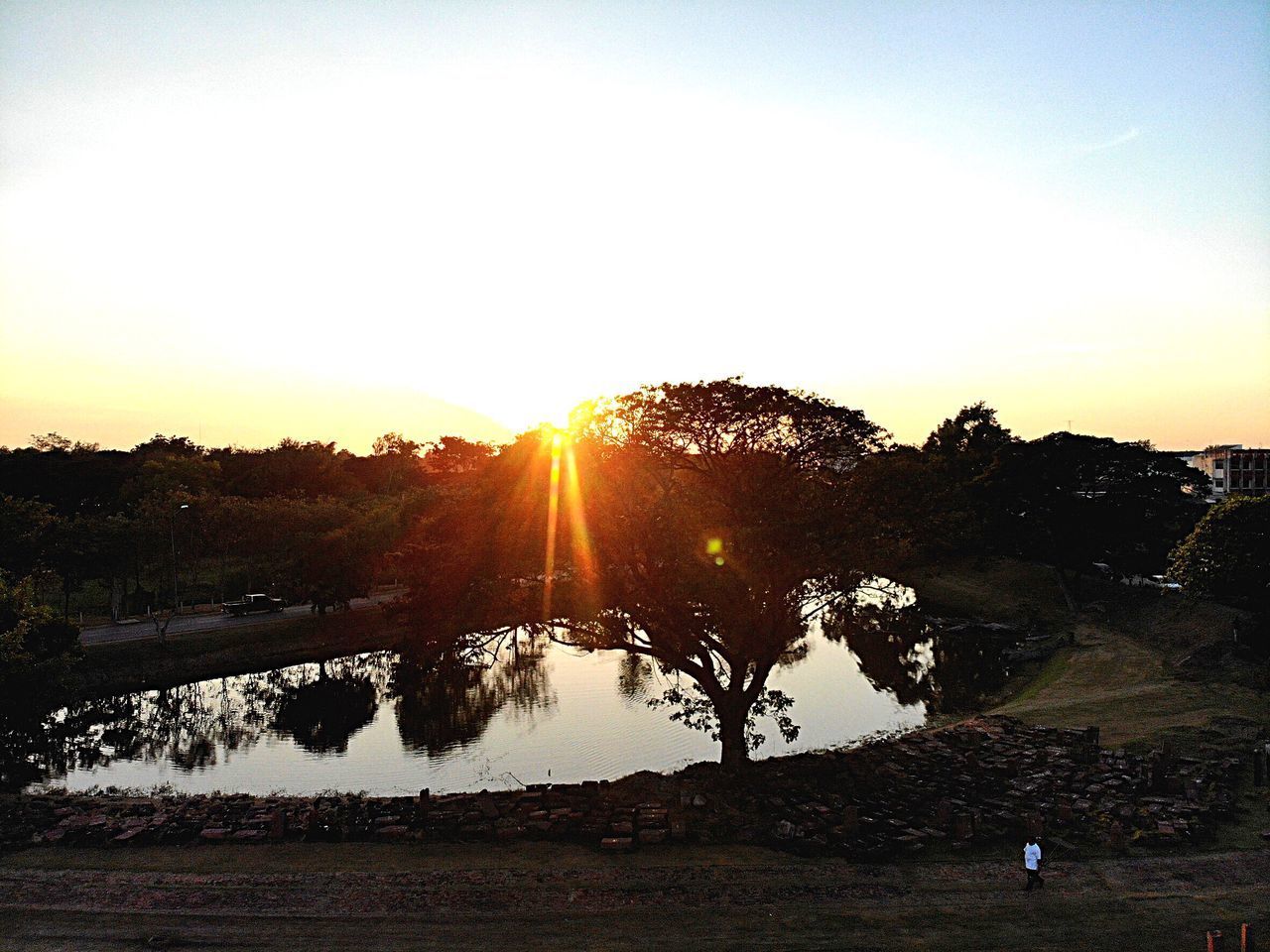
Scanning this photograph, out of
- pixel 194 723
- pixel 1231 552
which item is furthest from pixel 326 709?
pixel 1231 552

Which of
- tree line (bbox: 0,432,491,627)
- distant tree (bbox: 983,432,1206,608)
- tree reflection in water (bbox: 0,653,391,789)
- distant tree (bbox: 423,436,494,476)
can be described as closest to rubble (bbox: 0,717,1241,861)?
tree reflection in water (bbox: 0,653,391,789)

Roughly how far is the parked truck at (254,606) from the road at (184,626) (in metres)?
0.54

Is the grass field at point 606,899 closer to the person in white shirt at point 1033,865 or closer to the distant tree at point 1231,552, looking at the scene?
the person in white shirt at point 1033,865

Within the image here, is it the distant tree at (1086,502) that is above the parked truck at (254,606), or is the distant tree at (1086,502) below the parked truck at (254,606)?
above

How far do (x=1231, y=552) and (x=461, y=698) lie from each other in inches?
1306

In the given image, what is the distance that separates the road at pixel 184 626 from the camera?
4575 cm

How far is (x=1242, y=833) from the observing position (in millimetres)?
19906

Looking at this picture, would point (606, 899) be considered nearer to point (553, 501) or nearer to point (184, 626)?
point (553, 501)

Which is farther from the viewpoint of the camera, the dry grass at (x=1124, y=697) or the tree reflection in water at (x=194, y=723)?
the tree reflection in water at (x=194, y=723)

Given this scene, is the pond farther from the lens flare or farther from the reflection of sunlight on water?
the lens flare

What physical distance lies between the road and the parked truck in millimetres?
541

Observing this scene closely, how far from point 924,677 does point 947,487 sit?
21.4 metres

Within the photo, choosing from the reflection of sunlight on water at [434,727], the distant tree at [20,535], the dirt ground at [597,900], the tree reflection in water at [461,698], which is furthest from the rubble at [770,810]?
the distant tree at [20,535]

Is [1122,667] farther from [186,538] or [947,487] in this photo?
[186,538]
